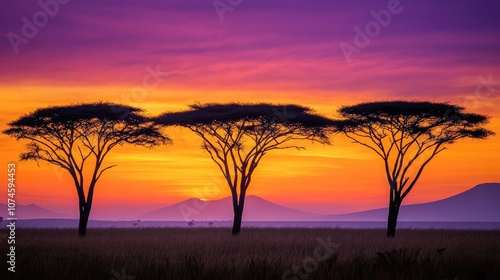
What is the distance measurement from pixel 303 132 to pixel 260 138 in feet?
9.78

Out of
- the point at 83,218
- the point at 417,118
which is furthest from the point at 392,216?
the point at 83,218

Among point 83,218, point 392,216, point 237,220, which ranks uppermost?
point 392,216

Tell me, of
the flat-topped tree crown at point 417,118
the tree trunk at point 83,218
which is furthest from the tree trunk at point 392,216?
the tree trunk at point 83,218

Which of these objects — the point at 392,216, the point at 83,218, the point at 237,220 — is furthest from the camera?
the point at 237,220

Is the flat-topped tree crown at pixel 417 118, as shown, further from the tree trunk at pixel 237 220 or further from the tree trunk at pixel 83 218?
the tree trunk at pixel 83 218

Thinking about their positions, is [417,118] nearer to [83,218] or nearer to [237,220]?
[237,220]

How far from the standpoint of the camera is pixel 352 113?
41.7 metres

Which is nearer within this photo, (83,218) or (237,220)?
(83,218)

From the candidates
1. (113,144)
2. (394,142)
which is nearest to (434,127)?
(394,142)

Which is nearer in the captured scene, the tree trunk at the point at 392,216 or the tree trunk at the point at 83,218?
the tree trunk at the point at 392,216

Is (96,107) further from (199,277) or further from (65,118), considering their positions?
(199,277)

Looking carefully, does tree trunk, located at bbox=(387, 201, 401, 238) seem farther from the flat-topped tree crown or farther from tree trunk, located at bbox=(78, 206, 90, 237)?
tree trunk, located at bbox=(78, 206, 90, 237)

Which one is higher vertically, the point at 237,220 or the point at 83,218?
the point at 237,220

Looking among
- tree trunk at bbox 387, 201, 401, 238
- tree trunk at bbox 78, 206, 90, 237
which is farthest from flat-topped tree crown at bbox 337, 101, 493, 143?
tree trunk at bbox 78, 206, 90, 237
